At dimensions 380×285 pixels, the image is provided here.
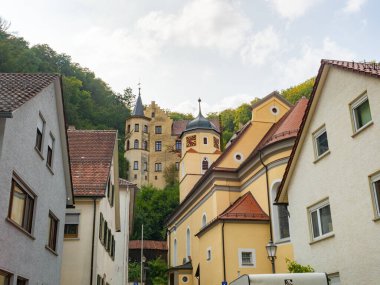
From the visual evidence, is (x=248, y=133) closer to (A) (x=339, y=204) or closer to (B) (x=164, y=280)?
(A) (x=339, y=204)

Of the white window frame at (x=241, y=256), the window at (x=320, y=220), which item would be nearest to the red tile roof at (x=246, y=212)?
the white window frame at (x=241, y=256)

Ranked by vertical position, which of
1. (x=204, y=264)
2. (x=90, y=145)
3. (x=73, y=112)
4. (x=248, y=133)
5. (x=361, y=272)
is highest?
(x=73, y=112)

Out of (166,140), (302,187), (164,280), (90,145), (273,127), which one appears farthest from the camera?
(166,140)

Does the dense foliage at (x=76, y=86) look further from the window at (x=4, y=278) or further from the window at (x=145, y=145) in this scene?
the window at (x=4, y=278)

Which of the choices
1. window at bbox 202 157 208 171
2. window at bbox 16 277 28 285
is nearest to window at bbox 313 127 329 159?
window at bbox 16 277 28 285

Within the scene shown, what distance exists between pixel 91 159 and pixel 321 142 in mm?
10849

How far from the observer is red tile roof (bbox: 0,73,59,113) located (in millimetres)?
10591

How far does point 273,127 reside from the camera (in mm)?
32375

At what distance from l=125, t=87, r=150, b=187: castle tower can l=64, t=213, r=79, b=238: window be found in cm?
6853

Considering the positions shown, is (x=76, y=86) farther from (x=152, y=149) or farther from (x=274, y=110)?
(x=274, y=110)

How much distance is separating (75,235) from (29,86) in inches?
310

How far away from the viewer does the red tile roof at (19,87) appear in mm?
10591

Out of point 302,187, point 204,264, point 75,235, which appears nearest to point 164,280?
point 204,264

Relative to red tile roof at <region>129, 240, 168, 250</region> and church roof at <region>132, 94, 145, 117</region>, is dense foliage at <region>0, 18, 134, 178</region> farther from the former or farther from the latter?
red tile roof at <region>129, 240, 168, 250</region>
